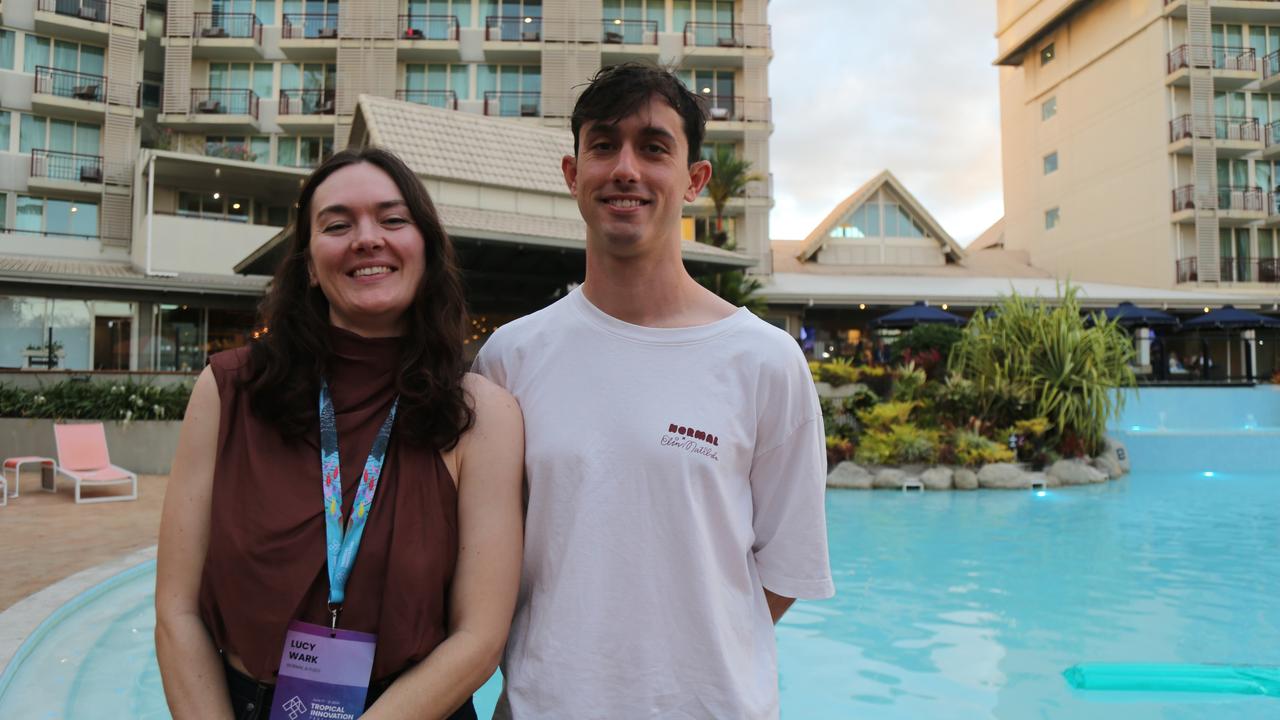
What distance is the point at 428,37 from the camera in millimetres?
28656

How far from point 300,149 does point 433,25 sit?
639 cm

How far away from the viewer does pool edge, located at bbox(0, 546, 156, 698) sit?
13.3ft

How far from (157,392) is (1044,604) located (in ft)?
40.5

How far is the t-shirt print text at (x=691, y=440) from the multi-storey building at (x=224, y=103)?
2214 cm

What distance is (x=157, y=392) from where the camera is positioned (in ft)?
41.0

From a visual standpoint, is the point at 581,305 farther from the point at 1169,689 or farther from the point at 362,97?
the point at 362,97

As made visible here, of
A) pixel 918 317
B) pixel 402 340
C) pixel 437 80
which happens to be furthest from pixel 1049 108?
pixel 402 340

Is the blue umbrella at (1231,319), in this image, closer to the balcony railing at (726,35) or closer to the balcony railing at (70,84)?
the balcony railing at (726,35)

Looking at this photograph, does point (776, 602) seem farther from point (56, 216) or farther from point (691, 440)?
point (56, 216)

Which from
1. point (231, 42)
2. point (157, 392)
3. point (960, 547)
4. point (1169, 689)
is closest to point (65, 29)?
point (231, 42)

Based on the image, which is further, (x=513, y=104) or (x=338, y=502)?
(x=513, y=104)

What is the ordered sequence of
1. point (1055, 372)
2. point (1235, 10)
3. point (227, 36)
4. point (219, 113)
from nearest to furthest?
1. point (1055, 372)
2. point (219, 113)
3. point (227, 36)
4. point (1235, 10)

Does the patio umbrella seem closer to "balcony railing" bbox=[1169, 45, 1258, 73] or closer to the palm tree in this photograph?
the palm tree

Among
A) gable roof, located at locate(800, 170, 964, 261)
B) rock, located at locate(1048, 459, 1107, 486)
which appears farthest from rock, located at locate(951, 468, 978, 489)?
gable roof, located at locate(800, 170, 964, 261)
